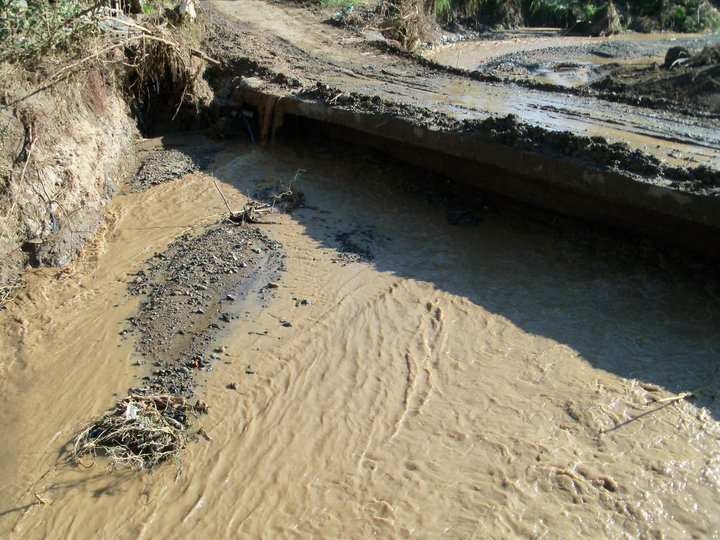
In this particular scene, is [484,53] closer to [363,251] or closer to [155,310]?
[363,251]

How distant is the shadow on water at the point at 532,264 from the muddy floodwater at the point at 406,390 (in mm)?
25

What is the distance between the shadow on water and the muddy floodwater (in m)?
0.02

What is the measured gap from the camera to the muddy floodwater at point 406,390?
148 inches

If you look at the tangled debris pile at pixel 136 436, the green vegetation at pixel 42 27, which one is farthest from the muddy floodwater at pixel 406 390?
the green vegetation at pixel 42 27

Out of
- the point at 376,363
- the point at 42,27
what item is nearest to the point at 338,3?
the point at 42,27

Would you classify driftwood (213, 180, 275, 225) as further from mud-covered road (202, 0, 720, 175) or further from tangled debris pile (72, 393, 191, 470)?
tangled debris pile (72, 393, 191, 470)

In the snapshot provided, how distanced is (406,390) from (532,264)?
7.51 ft

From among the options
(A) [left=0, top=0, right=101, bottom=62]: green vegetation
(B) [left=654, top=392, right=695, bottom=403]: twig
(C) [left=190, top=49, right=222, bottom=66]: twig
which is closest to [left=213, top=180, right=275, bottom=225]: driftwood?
(A) [left=0, top=0, right=101, bottom=62]: green vegetation

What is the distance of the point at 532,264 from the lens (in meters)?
6.09

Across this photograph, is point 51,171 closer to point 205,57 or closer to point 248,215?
point 248,215

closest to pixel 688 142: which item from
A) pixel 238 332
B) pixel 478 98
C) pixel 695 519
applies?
pixel 478 98

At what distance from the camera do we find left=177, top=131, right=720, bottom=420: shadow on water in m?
4.96

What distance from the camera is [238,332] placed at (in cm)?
527

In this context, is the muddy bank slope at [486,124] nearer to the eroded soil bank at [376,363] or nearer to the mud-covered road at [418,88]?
the mud-covered road at [418,88]
